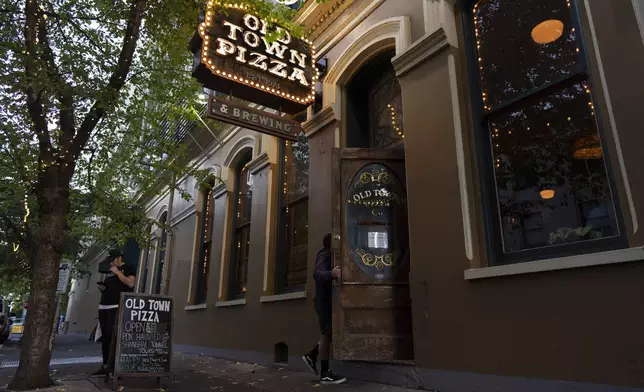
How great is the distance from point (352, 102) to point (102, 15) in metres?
4.45

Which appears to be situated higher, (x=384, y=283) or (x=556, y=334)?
(x=384, y=283)

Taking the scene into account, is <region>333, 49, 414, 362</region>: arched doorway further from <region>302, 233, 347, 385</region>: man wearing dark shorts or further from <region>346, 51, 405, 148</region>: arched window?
<region>346, 51, 405, 148</region>: arched window

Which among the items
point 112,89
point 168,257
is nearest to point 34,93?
point 112,89

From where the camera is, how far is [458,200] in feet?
15.9

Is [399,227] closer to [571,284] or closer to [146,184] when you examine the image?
[571,284]

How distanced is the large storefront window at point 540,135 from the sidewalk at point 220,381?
2.29 m

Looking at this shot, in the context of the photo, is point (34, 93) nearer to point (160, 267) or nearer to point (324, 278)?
point (324, 278)

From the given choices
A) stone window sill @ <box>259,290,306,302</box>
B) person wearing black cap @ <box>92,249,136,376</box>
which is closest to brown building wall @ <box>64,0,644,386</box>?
stone window sill @ <box>259,290,306,302</box>

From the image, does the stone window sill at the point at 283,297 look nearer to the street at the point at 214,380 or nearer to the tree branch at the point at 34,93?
the street at the point at 214,380

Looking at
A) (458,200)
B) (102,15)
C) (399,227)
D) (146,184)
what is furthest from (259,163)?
(458,200)

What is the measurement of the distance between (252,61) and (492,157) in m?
4.22

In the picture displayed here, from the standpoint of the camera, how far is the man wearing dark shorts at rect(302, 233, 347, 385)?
18.1 ft

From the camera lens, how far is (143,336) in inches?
224

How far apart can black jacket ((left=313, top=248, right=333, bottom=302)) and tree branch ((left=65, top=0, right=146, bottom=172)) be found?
3.48 m
